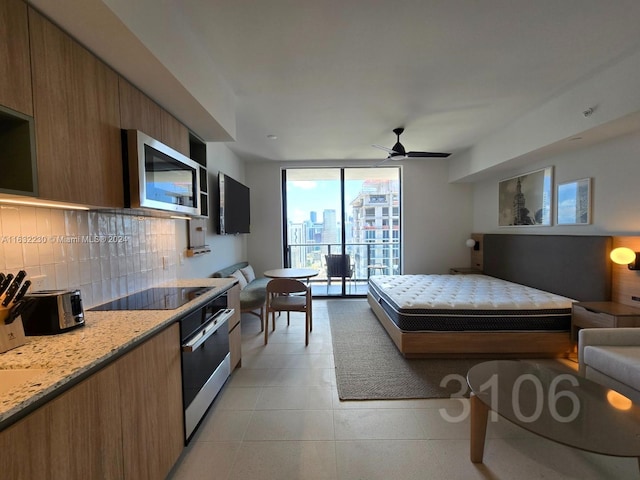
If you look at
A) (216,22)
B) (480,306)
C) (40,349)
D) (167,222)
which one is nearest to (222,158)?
(167,222)

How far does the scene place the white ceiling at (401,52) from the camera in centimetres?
163

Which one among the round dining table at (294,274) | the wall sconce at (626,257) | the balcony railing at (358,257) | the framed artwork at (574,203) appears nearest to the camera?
the wall sconce at (626,257)

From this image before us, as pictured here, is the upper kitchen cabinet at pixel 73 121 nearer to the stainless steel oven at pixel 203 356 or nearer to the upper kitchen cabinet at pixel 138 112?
the upper kitchen cabinet at pixel 138 112

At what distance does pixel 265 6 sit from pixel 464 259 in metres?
5.18

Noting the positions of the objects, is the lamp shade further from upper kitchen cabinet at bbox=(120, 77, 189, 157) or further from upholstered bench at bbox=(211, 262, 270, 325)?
upper kitchen cabinet at bbox=(120, 77, 189, 157)

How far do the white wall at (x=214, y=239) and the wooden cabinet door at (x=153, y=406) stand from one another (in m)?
1.45

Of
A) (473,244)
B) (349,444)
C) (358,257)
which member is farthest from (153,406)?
(473,244)

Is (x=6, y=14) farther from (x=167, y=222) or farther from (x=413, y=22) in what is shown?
(x=413, y=22)

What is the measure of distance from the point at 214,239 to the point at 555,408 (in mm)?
3663

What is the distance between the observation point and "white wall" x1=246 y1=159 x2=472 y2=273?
17.3ft

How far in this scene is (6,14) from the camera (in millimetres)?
955

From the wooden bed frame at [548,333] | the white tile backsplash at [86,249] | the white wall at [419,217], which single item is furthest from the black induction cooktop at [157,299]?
the white wall at [419,217]

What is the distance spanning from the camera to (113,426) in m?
1.08

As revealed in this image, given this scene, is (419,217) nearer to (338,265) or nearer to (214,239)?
(338,265)
